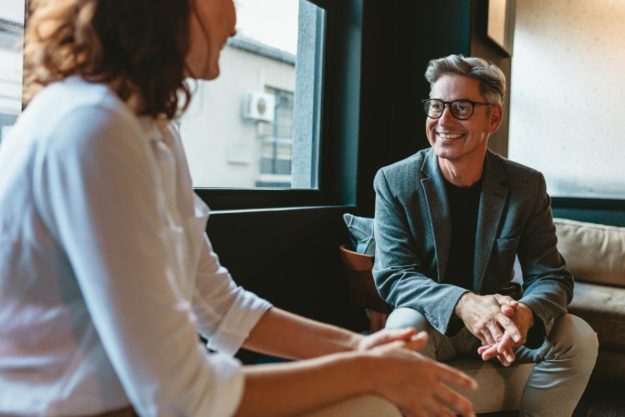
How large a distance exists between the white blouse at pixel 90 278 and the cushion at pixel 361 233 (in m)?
1.69

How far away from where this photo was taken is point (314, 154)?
2.86 m

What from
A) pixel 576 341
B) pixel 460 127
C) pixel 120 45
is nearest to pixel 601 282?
pixel 576 341

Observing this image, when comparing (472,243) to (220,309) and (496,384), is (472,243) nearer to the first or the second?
(496,384)

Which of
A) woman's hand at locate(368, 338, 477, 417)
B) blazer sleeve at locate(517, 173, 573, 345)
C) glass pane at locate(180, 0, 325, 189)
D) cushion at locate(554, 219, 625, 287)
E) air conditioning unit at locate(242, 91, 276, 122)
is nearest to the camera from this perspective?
woman's hand at locate(368, 338, 477, 417)

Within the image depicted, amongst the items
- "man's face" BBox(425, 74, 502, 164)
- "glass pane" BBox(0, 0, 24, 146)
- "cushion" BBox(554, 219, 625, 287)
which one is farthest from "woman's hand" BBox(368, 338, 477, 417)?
"cushion" BBox(554, 219, 625, 287)

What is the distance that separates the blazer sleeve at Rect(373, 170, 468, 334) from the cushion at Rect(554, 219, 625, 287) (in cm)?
A: 166

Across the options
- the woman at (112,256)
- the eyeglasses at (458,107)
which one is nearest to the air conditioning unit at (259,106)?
the eyeglasses at (458,107)

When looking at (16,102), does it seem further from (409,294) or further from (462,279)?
(462,279)

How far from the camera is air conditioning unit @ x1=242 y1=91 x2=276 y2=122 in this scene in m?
2.37

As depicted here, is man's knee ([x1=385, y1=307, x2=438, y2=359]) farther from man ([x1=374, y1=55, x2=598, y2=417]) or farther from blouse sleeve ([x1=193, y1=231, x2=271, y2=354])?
blouse sleeve ([x1=193, y1=231, x2=271, y2=354])

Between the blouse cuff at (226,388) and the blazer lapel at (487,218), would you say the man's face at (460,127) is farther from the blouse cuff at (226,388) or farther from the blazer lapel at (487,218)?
the blouse cuff at (226,388)

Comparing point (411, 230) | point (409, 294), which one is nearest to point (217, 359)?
point (409, 294)

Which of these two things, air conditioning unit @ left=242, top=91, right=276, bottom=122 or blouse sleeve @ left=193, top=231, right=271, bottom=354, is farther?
air conditioning unit @ left=242, top=91, right=276, bottom=122

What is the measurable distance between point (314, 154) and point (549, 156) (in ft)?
5.84
